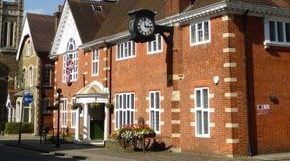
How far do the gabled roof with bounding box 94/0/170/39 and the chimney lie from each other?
0.75 metres

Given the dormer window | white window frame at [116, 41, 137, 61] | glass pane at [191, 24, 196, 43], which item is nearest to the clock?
glass pane at [191, 24, 196, 43]

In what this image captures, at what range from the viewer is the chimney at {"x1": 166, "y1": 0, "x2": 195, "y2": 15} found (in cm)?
2533

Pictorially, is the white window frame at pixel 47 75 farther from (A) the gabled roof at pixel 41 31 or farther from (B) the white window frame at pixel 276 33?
(B) the white window frame at pixel 276 33

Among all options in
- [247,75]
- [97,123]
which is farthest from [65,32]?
[247,75]

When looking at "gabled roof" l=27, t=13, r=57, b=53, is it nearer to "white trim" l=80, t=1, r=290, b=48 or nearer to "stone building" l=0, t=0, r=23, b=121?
"stone building" l=0, t=0, r=23, b=121

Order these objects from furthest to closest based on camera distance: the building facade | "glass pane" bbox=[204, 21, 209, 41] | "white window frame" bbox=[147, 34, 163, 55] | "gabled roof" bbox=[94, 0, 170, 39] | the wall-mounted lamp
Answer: the building facade < "gabled roof" bbox=[94, 0, 170, 39] < "white window frame" bbox=[147, 34, 163, 55] < "glass pane" bbox=[204, 21, 209, 41] < the wall-mounted lamp

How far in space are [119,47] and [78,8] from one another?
886cm

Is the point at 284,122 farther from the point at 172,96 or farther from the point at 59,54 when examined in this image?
the point at 59,54

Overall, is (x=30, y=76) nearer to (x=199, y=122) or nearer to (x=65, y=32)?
(x=65, y=32)

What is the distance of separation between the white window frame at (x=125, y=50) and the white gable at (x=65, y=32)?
656 cm

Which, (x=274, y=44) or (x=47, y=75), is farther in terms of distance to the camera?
(x=47, y=75)

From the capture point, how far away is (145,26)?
81.4 ft

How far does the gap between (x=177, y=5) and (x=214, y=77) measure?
5006 millimetres

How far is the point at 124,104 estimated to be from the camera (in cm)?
3073
